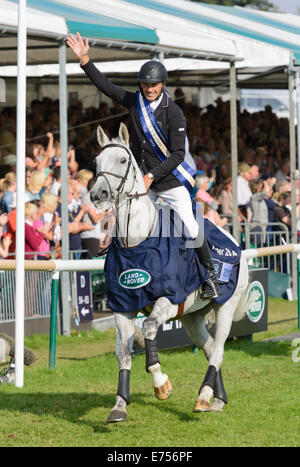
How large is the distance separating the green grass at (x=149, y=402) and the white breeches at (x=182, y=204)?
1.51m

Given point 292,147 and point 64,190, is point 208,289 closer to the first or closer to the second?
point 64,190

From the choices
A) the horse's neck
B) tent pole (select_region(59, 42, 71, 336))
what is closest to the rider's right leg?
the horse's neck

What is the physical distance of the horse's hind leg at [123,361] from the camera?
6.64 m

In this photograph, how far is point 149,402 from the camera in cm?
798

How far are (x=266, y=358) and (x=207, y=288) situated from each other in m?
3.48

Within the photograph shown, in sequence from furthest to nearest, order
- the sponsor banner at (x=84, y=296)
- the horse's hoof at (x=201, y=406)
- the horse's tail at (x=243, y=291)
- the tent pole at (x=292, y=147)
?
the tent pole at (x=292, y=147) < the sponsor banner at (x=84, y=296) < the horse's tail at (x=243, y=291) < the horse's hoof at (x=201, y=406)

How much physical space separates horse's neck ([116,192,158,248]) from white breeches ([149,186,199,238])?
0.50 metres

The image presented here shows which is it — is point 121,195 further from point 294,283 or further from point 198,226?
point 294,283

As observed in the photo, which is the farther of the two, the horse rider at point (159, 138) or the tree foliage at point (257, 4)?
the tree foliage at point (257, 4)

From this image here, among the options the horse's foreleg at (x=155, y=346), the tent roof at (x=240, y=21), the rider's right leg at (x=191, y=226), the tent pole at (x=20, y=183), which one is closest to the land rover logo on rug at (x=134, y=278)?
the horse's foreleg at (x=155, y=346)

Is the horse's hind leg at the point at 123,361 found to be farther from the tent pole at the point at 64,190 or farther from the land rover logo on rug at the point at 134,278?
the tent pole at the point at 64,190

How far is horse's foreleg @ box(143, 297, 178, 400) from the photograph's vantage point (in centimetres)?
657

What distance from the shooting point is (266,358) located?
10688 mm
